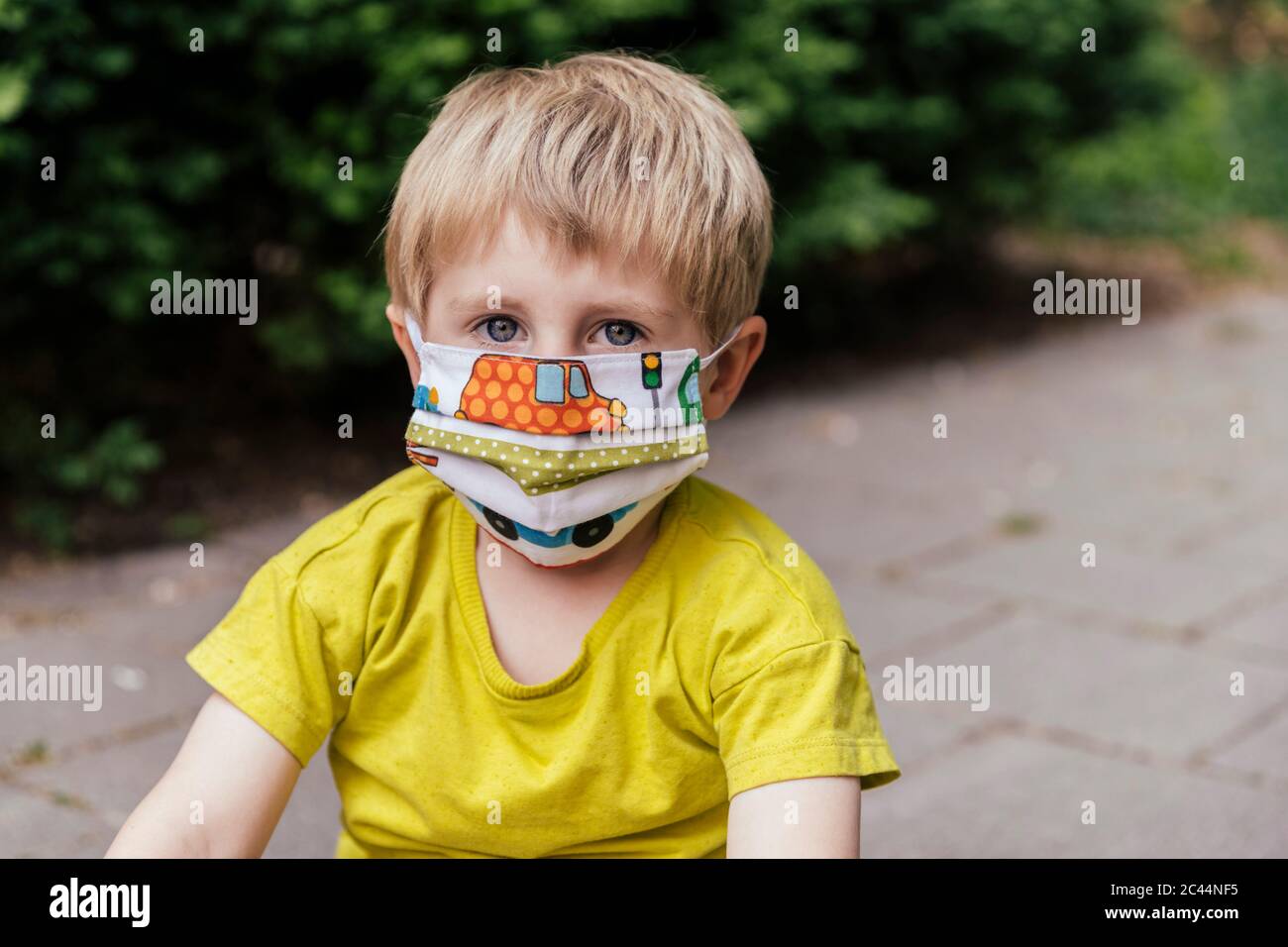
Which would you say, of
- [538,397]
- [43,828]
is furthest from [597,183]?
[43,828]

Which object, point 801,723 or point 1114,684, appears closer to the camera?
point 801,723

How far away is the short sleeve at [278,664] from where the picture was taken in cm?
188

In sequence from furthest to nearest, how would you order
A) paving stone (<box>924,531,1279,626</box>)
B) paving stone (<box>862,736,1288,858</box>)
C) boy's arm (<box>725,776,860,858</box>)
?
paving stone (<box>924,531,1279,626</box>), paving stone (<box>862,736,1288,858</box>), boy's arm (<box>725,776,860,858</box>)

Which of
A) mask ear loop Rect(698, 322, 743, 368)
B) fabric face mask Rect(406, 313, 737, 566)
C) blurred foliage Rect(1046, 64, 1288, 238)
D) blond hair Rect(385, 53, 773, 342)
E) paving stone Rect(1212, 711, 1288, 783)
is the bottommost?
paving stone Rect(1212, 711, 1288, 783)

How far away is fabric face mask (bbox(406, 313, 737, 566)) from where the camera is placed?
177 centimetres

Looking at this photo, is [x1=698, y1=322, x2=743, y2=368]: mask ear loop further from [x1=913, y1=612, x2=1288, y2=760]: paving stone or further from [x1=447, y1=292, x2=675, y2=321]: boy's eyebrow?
[x1=913, y1=612, x2=1288, y2=760]: paving stone

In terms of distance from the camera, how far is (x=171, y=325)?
5.06m

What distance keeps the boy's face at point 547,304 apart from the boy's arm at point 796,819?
55 cm

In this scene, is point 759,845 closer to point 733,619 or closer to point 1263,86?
point 733,619

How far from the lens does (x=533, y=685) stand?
1906 millimetres

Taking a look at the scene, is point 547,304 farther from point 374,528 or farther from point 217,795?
point 217,795

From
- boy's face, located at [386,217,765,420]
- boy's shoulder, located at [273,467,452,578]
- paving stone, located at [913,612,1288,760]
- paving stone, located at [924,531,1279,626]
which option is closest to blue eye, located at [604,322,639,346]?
boy's face, located at [386,217,765,420]

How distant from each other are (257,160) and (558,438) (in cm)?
A: 331

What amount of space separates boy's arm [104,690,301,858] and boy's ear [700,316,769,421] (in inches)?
27.8
